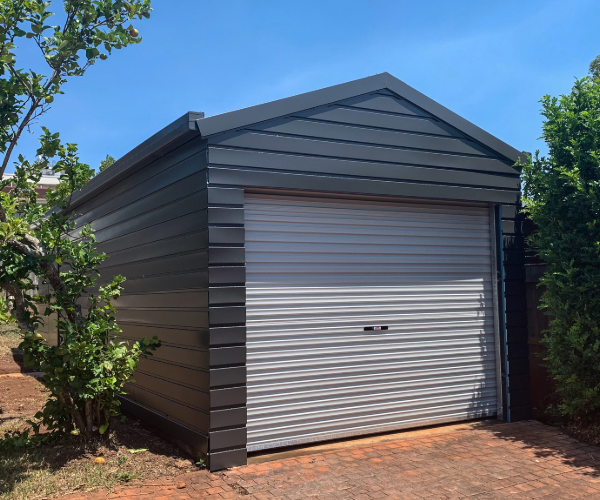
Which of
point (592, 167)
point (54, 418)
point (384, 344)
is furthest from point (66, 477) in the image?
point (592, 167)

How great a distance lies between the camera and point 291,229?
612 cm

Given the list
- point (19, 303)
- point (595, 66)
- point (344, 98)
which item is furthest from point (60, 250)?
point (595, 66)

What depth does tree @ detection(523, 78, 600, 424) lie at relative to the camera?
643 cm

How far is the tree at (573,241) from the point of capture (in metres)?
6.43

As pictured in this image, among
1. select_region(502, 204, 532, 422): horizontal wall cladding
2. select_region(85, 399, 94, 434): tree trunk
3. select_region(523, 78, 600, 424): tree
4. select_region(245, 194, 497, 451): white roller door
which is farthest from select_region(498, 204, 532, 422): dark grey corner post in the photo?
select_region(85, 399, 94, 434): tree trunk

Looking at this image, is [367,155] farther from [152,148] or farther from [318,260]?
[152,148]

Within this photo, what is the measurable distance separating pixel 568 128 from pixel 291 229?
369cm

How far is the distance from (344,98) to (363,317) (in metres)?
2.56

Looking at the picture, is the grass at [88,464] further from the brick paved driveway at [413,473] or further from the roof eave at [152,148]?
the roof eave at [152,148]

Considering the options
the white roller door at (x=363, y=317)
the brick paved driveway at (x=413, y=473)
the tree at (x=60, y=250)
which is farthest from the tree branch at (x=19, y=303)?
the white roller door at (x=363, y=317)

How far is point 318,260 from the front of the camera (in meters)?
6.25

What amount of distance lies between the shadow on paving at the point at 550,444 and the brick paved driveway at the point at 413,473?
11 mm

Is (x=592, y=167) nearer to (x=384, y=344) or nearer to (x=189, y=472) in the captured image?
(x=384, y=344)

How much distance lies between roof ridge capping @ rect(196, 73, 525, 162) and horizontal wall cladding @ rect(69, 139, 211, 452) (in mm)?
402
